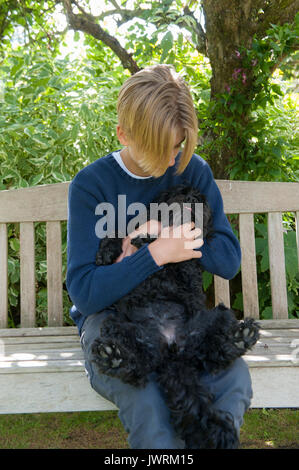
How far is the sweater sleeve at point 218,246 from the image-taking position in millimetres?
2141

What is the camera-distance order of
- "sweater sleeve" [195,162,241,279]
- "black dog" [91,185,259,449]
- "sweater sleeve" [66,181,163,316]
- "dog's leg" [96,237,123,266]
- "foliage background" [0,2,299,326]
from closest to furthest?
"black dog" [91,185,259,449]
"sweater sleeve" [66,181,163,316]
"dog's leg" [96,237,123,266]
"sweater sleeve" [195,162,241,279]
"foliage background" [0,2,299,326]

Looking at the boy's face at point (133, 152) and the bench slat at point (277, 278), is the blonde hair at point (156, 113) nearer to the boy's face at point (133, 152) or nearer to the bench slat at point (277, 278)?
the boy's face at point (133, 152)

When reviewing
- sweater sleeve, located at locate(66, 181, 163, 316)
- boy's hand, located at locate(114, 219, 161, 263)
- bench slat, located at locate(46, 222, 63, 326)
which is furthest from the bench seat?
bench slat, located at locate(46, 222, 63, 326)

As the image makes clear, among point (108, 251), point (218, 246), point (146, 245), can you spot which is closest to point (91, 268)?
point (108, 251)

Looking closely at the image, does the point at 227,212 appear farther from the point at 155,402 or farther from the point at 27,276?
the point at 155,402

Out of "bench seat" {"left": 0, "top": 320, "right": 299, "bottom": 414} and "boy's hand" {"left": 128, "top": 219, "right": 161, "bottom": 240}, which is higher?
"boy's hand" {"left": 128, "top": 219, "right": 161, "bottom": 240}

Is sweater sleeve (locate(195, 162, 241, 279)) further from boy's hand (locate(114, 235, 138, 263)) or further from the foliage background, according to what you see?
the foliage background

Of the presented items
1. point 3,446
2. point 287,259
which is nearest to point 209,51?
point 287,259

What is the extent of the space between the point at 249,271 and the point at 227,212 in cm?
39

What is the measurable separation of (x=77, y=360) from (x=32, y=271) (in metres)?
0.89

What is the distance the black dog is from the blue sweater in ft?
0.24

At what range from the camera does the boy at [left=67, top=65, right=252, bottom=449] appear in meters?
1.65

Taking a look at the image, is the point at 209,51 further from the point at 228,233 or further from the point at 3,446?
the point at 3,446

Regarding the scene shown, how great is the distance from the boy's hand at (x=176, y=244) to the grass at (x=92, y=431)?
5.06 feet
